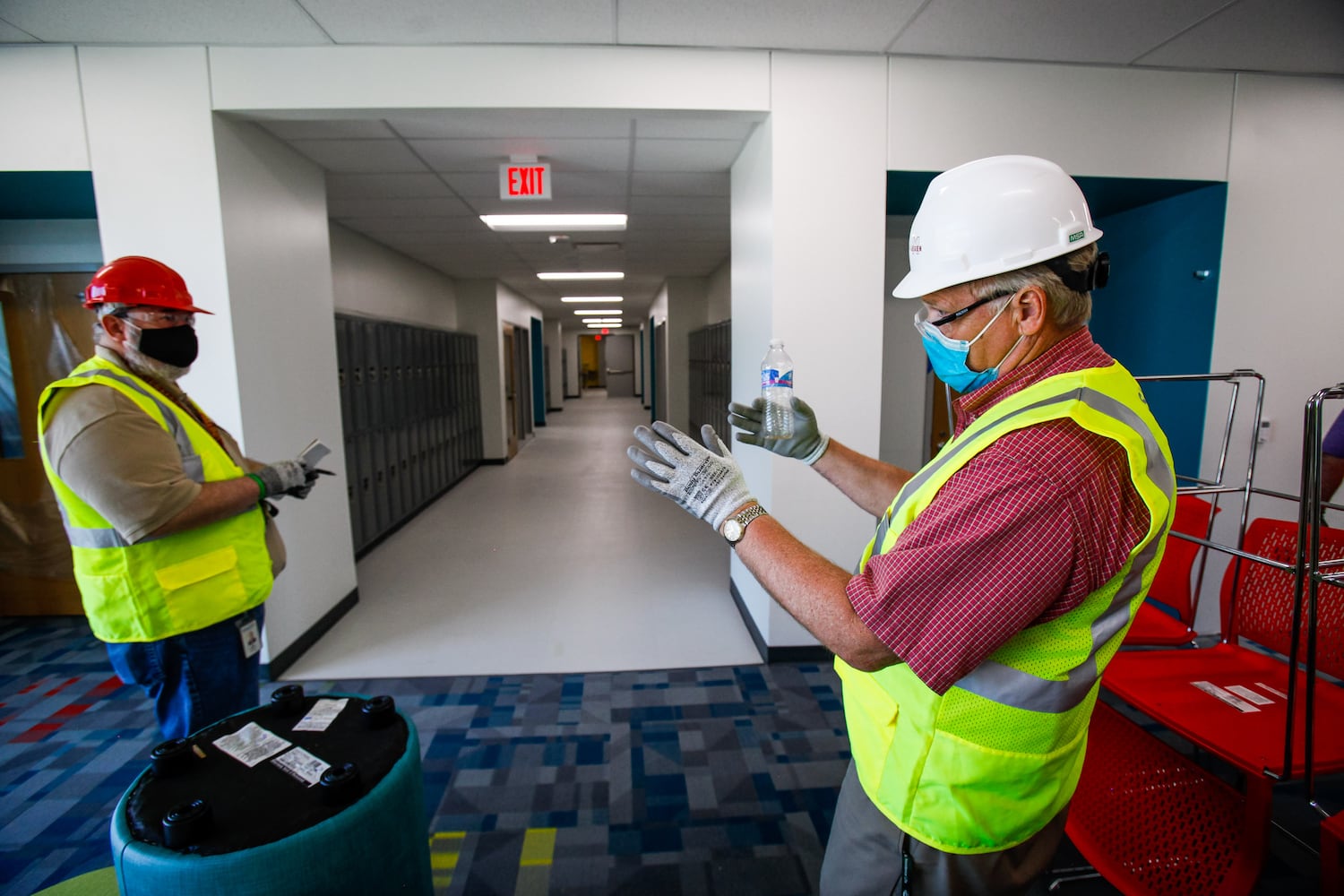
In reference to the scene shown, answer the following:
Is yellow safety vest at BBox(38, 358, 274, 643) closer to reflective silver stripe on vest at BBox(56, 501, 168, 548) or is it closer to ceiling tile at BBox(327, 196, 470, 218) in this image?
reflective silver stripe on vest at BBox(56, 501, 168, 548)

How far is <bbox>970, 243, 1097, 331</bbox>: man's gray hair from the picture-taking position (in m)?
0.98

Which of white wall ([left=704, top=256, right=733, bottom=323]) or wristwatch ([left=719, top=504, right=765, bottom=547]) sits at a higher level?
white wall ([left=704, top=256, right=733, bottom=323])

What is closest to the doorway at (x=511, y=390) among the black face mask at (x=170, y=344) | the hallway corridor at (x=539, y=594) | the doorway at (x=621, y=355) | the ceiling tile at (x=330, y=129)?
the hallway corridor at (x=539, y=594)

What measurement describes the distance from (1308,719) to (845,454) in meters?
1.04

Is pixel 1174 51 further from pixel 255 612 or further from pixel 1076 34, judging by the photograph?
pixel 255 612

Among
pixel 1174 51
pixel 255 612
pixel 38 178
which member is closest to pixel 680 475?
pixel 255 612

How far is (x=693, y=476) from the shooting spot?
1.12 metres

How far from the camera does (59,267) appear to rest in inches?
130

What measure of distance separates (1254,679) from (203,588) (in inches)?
113

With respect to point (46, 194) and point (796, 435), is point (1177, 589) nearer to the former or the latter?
point (796, 435)

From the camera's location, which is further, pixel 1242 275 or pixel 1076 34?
pixel 1242 275

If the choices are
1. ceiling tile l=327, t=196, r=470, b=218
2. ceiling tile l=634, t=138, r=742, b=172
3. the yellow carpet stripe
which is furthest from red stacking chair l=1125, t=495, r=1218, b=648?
ceiling tile l=327, t=196, r=470, b=218

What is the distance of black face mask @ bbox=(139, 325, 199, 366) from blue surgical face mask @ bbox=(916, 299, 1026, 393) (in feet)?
6.25

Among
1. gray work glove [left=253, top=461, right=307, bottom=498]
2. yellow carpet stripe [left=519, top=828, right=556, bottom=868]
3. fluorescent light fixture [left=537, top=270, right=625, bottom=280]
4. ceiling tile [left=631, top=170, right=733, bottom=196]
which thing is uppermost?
fluorescent light fixture [left=537, top=270, right=625, bottom=280]
